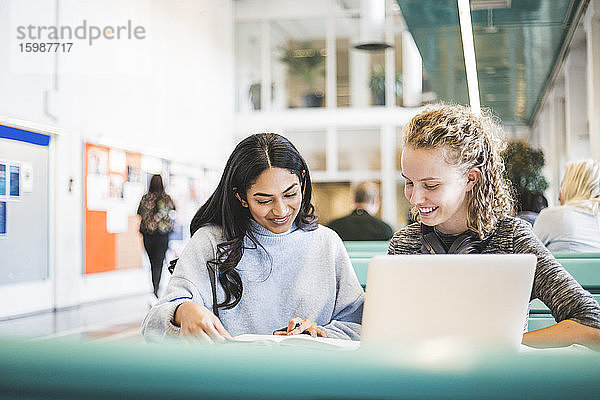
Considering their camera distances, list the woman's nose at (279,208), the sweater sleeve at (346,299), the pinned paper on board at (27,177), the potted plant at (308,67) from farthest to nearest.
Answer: the potted plant at (308,67) → the pinned paper on board at (27,177) → the woman's nose at (279,208) → the sweater sleeve at (346,299)

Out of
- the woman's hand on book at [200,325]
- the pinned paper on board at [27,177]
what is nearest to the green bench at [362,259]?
the woman's hand on book at [200,325]

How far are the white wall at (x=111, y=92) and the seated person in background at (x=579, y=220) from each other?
575 centimetres

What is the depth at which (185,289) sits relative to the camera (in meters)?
1.78

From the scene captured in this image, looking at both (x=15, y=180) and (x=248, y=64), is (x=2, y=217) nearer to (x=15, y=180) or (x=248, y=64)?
(x=15, y=180)

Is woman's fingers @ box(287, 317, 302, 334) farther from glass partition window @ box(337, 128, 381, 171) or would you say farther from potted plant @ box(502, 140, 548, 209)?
glass partition window @ box(337, 128, 381, 171)

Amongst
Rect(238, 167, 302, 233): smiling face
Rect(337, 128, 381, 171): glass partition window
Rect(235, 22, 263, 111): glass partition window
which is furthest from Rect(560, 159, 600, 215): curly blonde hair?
Rect(235, 22, 263, 111): glass partition window

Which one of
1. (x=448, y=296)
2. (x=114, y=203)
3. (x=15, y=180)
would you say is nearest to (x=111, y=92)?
(x=114, y=203)

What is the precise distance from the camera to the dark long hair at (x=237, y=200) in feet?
6.05

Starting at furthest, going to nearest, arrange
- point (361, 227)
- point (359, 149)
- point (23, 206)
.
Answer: point (359, 149), point (23, 206), point (361, 227)

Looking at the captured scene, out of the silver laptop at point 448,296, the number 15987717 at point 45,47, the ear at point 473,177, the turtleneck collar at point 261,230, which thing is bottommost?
the silver laptop at point 448,296

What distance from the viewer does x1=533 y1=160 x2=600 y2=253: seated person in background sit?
12.1ft

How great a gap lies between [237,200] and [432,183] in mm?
595

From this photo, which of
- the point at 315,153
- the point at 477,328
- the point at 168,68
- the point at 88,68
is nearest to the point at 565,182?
the point at 477,328

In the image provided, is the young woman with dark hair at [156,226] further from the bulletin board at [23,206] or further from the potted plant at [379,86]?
the potted plant at [379,86]
